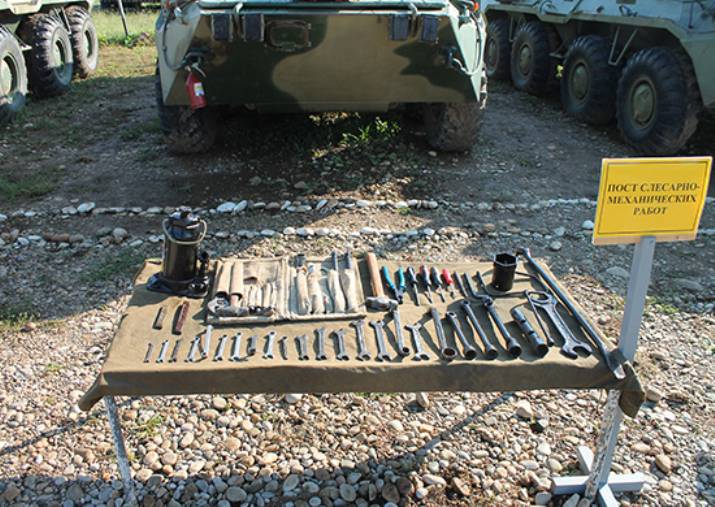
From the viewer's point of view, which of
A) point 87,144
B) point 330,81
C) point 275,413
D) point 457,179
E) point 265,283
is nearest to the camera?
point 265,283

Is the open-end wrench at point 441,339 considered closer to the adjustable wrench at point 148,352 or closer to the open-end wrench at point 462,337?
the open-end wrench at point 462,337

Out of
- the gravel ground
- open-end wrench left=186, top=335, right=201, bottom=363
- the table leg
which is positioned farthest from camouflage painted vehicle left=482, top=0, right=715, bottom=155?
the table leg

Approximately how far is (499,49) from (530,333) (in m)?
8.74

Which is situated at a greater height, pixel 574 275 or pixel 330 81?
pixel 330 81

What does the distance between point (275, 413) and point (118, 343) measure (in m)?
0.95

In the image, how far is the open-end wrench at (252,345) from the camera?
225cm

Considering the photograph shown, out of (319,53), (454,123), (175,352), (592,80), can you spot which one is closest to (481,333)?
(175,352)

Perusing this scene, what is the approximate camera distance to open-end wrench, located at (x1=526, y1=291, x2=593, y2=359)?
7.45ft

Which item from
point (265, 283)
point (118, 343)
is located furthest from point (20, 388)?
point (265, 283)

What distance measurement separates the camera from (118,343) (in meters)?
2.26

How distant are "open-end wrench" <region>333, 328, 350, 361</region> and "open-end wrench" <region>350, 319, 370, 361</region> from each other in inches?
2.0

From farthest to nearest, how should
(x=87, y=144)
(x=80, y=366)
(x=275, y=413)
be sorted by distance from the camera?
1. (x=87, y=144)
2. (x=80, y=366)
3. (x=275, y=413)

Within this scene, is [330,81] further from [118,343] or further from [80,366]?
[118,343]

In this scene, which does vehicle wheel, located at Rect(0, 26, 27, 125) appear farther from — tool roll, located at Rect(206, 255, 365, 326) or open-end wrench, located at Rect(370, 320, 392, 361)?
open-end wrench, located at Rect(370, 320, 392, 361)
